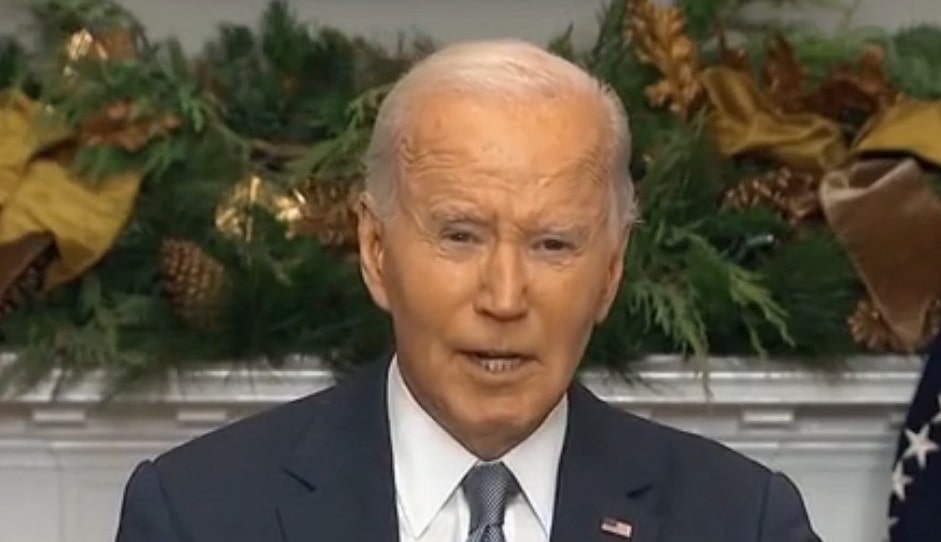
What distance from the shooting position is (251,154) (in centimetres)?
249

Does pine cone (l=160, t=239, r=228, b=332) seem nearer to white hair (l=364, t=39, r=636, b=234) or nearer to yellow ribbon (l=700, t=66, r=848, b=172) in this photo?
yellow ribbon (l=700, t=66, r=848, b=172)

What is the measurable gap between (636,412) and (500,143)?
1.11 metres

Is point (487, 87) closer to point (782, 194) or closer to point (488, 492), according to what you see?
point (488, 492)

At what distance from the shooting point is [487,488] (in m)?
1.55

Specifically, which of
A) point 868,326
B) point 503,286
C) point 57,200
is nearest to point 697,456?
point 503,286

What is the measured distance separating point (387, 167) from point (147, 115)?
37.9 inches

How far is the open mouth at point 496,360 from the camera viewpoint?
4.78ft

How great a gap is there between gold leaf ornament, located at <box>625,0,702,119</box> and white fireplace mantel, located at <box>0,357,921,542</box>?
1.04 feet

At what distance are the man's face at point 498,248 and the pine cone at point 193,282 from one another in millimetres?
889

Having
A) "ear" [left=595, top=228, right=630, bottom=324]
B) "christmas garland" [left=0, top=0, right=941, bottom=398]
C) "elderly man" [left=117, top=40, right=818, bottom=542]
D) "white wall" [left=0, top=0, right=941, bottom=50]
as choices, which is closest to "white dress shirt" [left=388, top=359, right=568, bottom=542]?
"elderly man" [left=117, top=40, right=818, bottom=542]

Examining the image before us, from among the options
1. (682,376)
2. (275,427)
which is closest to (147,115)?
(682,376)

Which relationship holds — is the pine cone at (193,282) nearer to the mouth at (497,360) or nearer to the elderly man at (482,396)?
the elderly man at (482,396)

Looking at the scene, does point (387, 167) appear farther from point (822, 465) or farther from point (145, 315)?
point (822, 465)

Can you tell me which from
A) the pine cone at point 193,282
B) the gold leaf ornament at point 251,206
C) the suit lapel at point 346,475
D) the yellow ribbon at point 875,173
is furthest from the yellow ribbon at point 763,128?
the suit lapel at point 346,475
